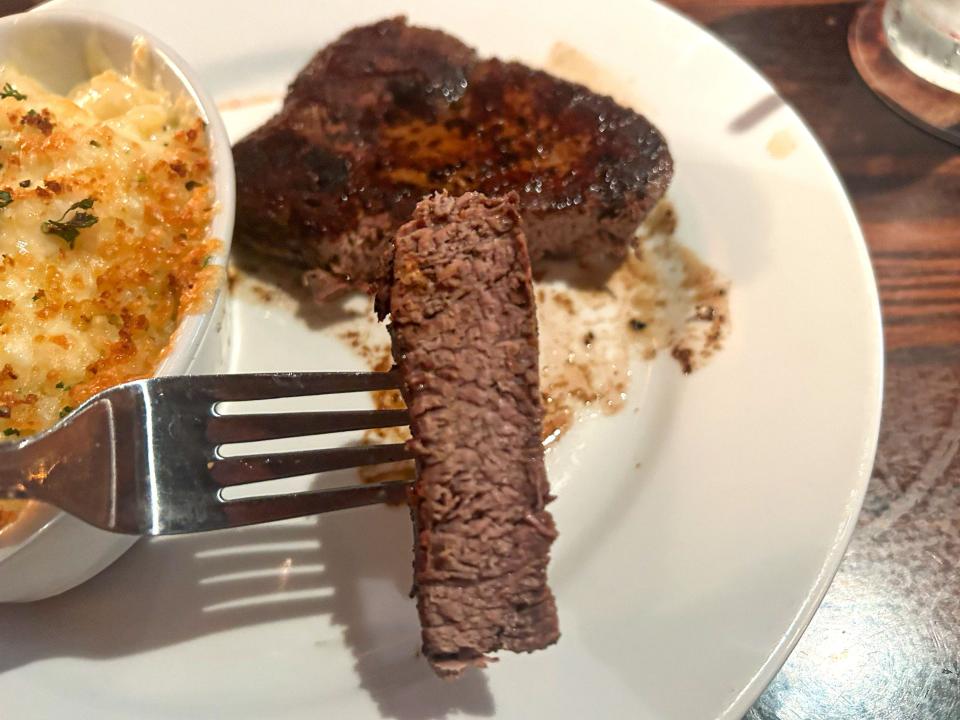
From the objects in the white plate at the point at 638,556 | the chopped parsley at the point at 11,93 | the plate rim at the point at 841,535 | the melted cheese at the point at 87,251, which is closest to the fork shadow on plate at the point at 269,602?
the white plate at the point at 638,556

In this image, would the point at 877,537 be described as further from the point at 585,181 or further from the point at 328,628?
the point at 328,628

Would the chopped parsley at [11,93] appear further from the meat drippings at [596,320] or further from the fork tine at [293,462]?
the fork tine at [293,462]

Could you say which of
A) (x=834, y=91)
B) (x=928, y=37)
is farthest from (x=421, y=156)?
(x=928, y=37)

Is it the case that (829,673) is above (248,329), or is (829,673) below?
below

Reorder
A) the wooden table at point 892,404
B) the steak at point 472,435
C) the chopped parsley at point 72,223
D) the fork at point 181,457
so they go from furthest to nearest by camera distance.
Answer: the wooden table at point 892,404, the chopped parsley at point 72,223, the steak at point 472,435, the fork at point 181,457

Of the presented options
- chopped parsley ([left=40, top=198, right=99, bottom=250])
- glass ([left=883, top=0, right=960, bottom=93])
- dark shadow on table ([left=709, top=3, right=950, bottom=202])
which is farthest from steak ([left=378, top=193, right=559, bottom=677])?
glass ([left=883, top=0, right=960, bottom=93])

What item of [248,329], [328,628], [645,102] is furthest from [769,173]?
[328,628]

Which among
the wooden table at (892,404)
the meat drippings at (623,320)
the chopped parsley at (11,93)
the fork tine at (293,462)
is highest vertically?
the chopped parsley at (11,93)
